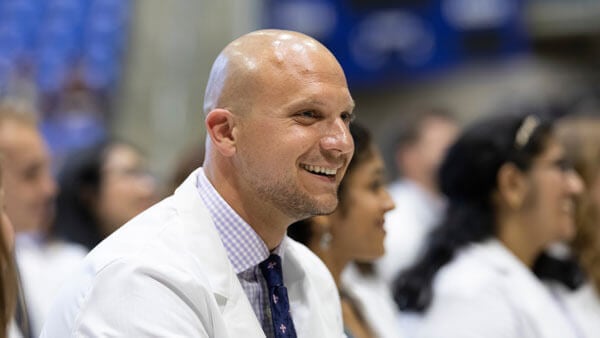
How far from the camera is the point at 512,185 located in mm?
3332

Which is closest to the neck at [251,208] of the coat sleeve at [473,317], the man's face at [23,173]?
the coat sleeve at [473,317]

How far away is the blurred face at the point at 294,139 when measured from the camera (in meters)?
2.04

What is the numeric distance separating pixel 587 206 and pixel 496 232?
2.81 feet

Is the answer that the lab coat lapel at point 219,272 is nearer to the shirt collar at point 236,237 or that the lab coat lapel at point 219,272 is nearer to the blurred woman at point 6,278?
the shirt collar at point 236,237

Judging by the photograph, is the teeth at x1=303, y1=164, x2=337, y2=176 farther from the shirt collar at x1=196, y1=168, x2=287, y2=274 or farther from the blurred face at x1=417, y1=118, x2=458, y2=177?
the blurred face at x1=417, y1=118, x2=458, y2=177

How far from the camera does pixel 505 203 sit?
3.33m

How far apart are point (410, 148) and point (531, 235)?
10.2 feet

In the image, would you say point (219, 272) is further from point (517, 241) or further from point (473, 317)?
point (517, 241)

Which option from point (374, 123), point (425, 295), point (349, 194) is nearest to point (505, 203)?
point (425, 295)

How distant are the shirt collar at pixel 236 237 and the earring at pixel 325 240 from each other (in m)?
0.77

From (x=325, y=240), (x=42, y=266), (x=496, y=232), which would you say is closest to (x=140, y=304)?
(x=325, y=240)

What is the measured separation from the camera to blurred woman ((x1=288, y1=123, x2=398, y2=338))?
9.38 feet

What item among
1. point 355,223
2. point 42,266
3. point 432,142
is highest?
point 355,223

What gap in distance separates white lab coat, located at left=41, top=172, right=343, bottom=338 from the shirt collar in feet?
0.14
